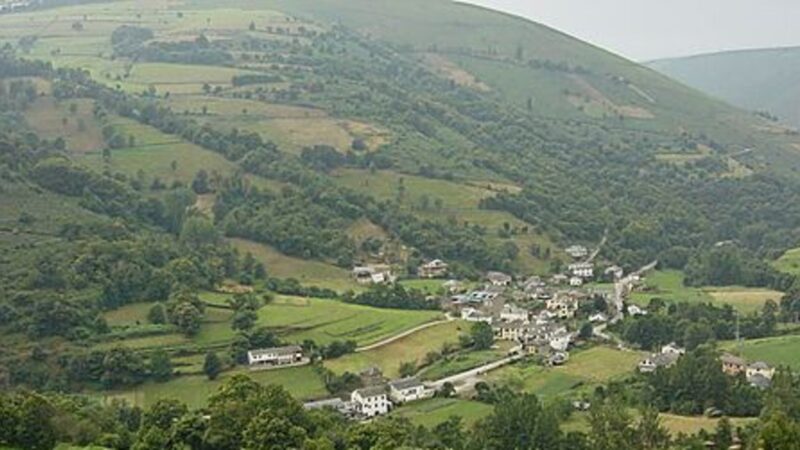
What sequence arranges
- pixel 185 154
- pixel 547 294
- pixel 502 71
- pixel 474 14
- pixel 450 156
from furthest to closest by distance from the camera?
pixel 474 14, pixel 502 71, pixel 450 156, pixel 185 154, pixel 547 294

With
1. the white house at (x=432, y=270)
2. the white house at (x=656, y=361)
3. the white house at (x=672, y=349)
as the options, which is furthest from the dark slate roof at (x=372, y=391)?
the white house at (x=432, y=270)

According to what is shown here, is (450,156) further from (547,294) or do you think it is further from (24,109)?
(24,109)

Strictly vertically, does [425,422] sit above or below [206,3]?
below

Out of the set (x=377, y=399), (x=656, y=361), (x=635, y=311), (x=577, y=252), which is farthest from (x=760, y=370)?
(x=577, y=252)

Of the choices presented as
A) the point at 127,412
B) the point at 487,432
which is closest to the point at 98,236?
the point at 127,412

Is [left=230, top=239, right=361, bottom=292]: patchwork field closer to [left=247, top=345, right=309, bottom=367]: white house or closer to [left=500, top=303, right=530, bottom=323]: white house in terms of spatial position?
[left=500, top=303, right=530, bottom=323]: white house

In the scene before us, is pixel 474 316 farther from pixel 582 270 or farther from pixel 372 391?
pixel 582 270

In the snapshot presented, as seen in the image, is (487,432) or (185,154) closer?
(487,432)

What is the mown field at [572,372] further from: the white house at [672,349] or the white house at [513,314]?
the white house at [513,314]
